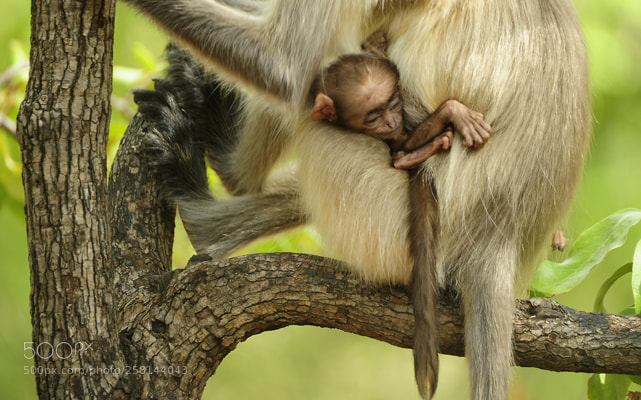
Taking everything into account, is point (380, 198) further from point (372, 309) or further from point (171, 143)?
point (171, 143)

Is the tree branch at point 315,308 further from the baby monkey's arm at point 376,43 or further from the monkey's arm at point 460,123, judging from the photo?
the baby monkey's arm at point 376,43

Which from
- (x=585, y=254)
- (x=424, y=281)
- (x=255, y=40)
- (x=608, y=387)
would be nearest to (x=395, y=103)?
(x=255, y=40)

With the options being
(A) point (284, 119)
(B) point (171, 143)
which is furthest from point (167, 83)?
(A) point (284, 119)

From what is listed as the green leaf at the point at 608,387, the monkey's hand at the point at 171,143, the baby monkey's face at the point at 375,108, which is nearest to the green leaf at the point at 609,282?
Answer: the green leaf at the point at 608,387

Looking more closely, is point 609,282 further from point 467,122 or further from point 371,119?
point 371,119

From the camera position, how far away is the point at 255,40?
2461 millimetres

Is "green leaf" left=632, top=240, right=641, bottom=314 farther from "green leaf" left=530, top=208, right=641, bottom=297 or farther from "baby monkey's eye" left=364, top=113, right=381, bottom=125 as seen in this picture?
"baby monkey's eye" left=364, top=113, right=381, bottom=125

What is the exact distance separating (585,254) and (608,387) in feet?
1.61

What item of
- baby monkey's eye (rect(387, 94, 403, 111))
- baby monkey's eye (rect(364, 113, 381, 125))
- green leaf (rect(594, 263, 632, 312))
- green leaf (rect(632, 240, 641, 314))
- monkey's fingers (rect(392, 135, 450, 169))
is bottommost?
green leaf (rect(632, 240, 641, 314))

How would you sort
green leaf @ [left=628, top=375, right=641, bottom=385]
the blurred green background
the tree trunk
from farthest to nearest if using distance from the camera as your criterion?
the blurred green background, green leaf @ [left=628, top=375, right=641, bottom=385], the tree trunk

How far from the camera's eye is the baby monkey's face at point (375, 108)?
245 centimetres

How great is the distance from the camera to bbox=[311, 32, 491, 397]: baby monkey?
2.18m

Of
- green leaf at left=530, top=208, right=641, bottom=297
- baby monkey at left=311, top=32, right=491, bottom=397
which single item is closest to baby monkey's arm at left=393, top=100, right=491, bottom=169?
baby monkey at left=311, top=32, right=491, bottom=397

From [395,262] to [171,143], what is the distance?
1.15 metres
